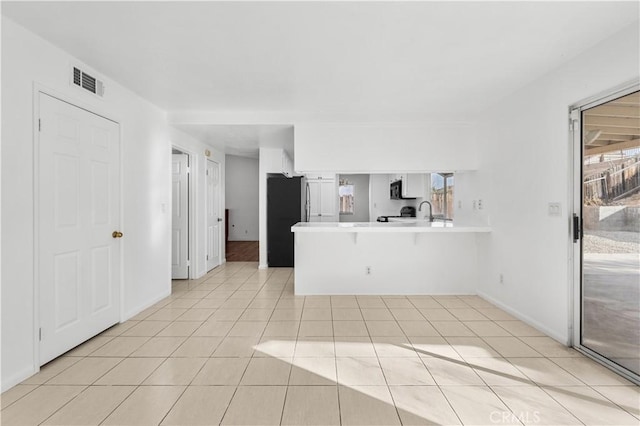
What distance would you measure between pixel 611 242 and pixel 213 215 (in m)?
5.46

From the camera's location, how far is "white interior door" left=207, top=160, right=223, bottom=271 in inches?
217


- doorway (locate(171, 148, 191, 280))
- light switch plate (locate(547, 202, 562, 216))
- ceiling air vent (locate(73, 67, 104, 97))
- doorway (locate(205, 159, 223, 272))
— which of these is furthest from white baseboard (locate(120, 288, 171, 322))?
light switch plate (locate(547, 202, 562, 216))

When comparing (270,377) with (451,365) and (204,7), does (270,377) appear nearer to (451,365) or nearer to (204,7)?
(451,365)

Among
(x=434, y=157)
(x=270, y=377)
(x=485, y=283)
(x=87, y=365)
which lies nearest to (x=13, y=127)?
(x=87, y=365)

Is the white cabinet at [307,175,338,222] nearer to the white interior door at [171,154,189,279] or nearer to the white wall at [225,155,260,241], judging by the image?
the white interior door at [171,154,189,279]

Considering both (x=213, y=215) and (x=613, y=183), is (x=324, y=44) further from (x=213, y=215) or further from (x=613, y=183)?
(x=213, y=215)

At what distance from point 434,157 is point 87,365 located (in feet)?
14.2

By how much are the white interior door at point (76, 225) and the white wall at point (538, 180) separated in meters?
4.14

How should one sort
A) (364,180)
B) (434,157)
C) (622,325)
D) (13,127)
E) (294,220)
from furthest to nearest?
(364,180)
(294,220)
(434,157)
(622,325)
(13,127)

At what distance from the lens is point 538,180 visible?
2.88m

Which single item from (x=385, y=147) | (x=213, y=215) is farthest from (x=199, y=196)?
(x=385, y=147)

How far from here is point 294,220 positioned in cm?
573

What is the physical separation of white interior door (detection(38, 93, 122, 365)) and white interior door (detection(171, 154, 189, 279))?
188cm

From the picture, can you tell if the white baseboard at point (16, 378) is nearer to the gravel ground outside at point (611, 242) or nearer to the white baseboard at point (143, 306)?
the white baseboard at point (143, 306)
